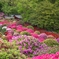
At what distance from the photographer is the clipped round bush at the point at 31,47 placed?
648 inches

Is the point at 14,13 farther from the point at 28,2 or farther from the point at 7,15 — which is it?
the point at 28,2

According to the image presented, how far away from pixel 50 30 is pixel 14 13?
37.3 ft

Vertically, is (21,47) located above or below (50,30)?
above

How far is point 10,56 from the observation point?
1207cm

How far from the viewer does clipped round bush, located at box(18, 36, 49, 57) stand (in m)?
16.5

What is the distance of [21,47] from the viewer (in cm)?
1683

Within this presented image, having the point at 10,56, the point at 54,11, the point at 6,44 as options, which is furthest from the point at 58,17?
the point at 10,56

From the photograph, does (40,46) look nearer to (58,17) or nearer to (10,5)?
(58,17)

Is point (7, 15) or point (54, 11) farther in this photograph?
point (7, 15)

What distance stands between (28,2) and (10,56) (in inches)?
725

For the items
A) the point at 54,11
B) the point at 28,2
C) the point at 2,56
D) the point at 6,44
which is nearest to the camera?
the point at 2,56

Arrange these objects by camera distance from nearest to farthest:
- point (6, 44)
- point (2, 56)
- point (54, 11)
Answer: point (2, 56) → point (6, 44) → point (54, 11)

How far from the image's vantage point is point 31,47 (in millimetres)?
17078

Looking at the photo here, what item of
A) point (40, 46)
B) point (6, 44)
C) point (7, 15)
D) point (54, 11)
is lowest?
point (7, 15)
